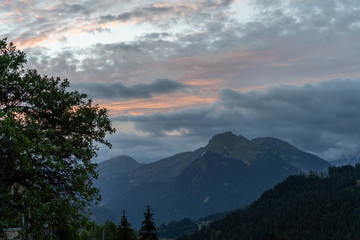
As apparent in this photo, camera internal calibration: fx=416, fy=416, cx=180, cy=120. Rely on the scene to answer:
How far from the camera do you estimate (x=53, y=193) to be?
27875mm

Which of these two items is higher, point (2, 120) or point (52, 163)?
point (2, 120)

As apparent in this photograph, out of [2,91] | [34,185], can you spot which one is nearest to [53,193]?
[34,185]

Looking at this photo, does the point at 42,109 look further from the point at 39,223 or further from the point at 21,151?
the point at 39,223

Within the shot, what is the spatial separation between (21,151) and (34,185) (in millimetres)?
4471

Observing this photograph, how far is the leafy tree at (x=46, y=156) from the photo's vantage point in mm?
24672

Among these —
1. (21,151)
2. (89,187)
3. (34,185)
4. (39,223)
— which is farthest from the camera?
(89,187)

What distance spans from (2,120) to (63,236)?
420 inches

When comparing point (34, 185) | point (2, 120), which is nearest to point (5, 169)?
point (34, 185)

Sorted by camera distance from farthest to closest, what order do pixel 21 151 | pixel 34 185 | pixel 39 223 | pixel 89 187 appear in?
pixel 89 187
pixel 34 185
pixel 39 223
pixel 21 151

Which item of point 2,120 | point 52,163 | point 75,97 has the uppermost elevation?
point 75,97

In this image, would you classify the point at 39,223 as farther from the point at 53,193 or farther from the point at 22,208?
the point at 53,193

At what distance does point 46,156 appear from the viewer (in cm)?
2431

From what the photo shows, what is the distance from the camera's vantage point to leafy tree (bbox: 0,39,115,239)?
80.9ft

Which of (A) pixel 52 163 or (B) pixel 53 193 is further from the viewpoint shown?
(B) pixel 53 193
